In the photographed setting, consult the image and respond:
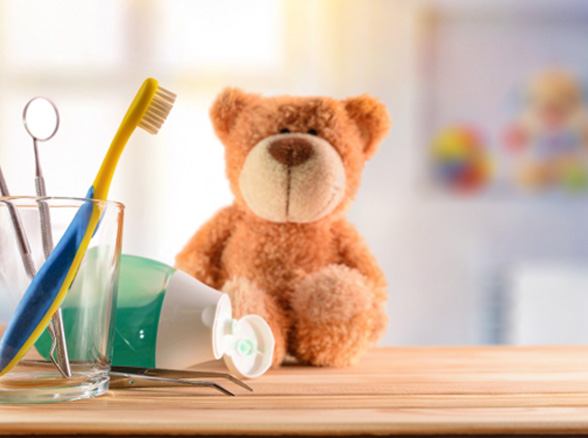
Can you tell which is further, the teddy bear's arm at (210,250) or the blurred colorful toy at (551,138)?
the blurred colorful toy at (551,138)

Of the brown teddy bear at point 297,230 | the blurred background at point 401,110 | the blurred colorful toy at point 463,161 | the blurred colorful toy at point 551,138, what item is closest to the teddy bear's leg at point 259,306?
the brown teddy bear at point 297,230

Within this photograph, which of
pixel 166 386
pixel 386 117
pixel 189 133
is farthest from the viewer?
pixel 189 133

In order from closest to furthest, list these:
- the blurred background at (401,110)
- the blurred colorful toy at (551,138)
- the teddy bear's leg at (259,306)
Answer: the teddy bear's leg at (259,306), the blurred background at (401,110), the blurred colorful toy at (551,138)

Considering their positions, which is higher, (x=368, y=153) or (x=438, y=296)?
(x=368, y=153)

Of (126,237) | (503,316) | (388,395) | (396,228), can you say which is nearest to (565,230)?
(503,316)

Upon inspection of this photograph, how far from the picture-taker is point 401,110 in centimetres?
299

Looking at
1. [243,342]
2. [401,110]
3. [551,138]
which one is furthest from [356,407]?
[551,138]

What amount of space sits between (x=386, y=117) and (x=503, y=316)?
8.11ft

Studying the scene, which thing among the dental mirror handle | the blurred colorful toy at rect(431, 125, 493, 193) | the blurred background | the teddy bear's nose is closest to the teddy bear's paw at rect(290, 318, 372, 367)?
the teddy bear's nose

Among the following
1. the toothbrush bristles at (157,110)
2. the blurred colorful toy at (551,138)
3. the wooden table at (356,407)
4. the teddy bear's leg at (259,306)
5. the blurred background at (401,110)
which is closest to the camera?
the wooden table at (356,407)

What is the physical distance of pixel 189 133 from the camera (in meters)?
2.92

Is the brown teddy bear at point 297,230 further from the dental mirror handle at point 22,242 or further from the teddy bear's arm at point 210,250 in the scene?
the dental mirror handle at point 22,242

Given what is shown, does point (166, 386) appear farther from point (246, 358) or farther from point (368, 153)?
point (368, 153)

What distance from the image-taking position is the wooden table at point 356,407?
37 cm
